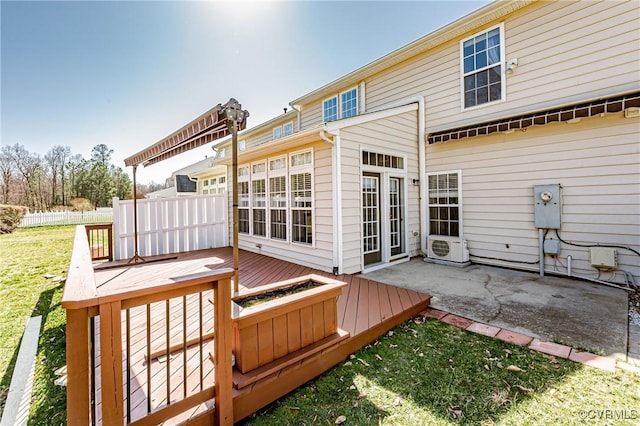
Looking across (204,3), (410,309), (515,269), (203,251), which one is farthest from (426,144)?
(203,251)

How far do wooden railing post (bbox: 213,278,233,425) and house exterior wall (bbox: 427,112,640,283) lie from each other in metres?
5.90

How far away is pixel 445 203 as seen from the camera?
253 inches

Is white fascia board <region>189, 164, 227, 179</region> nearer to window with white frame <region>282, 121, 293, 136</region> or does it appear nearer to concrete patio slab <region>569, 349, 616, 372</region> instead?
window with white frame <region>282, 121, 293, 136</region>

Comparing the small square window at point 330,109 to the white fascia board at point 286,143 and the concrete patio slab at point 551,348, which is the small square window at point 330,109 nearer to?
the white fascia board at point 286,143

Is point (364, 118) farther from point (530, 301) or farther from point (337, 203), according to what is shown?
point (530, 301)

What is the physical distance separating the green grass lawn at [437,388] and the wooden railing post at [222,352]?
11.3 inches

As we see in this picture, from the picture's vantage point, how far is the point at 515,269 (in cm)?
551

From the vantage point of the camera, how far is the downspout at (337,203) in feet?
15.8

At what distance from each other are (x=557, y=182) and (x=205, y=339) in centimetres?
621

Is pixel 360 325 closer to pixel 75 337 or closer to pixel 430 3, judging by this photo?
pixel 75 337

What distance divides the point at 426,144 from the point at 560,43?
9.20ft

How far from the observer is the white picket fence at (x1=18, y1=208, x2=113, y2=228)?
581 inches

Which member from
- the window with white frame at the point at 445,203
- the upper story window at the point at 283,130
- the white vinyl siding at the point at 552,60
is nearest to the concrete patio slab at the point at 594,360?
the window with white frame at the point at 445,203

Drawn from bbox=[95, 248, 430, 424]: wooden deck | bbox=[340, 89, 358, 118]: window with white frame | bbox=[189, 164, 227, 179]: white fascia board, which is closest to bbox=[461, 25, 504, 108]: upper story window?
bbox=[340, 89, 358, 118]: window with white frame
